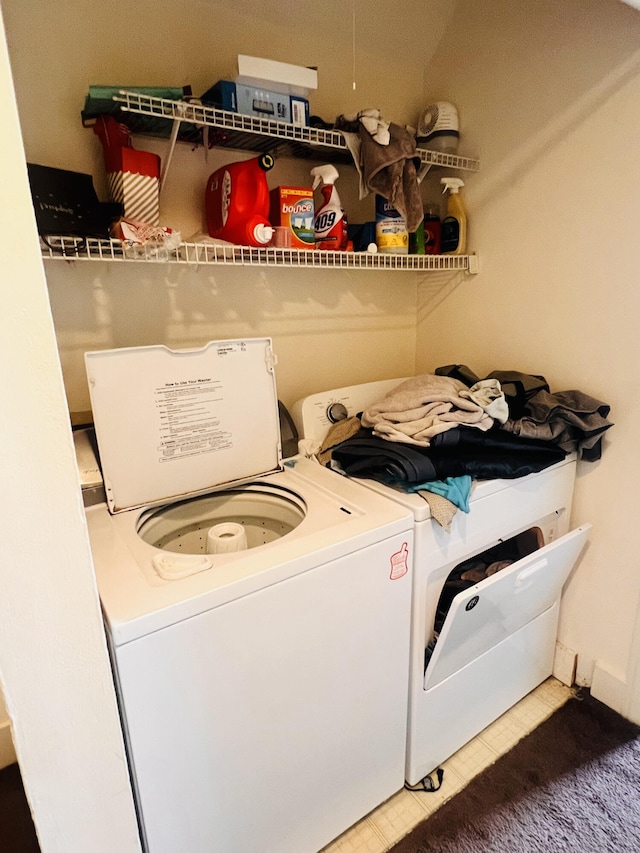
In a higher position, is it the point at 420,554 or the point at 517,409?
the point at 517,409

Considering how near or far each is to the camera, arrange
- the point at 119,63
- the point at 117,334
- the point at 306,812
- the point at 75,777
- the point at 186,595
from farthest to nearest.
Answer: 1. the point at 117,334
2. the point at 119,63
3. the point at 306,812
4. the point at 186,595
5. the point at 75,777

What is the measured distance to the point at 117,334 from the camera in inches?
66.0

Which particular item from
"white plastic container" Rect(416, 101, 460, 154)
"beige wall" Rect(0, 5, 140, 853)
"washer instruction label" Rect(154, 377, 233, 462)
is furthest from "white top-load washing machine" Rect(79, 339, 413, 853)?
"white plastic container" Rect(416, 101, 460, 154)

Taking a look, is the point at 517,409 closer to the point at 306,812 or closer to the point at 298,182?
the point at 298,182

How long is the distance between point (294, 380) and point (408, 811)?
1505mm

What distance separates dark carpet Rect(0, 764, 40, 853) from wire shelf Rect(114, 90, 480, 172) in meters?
2.07

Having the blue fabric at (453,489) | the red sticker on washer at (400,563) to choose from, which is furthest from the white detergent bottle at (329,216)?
the red sticker on washer at (400,563)

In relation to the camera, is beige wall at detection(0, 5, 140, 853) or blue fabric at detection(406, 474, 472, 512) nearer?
beige wall at detection(0, 5, 140, 853)

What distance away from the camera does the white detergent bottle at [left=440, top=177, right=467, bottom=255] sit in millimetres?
1994

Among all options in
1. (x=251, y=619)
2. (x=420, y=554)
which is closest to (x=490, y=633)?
(x=420, y=554)

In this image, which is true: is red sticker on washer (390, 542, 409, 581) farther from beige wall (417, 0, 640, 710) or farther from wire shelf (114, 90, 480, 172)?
wire shelf (114, 90, 480, 172)

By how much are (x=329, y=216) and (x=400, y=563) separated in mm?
1162

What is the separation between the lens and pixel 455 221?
2008 millimetres

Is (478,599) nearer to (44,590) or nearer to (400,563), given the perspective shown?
(400,563)
